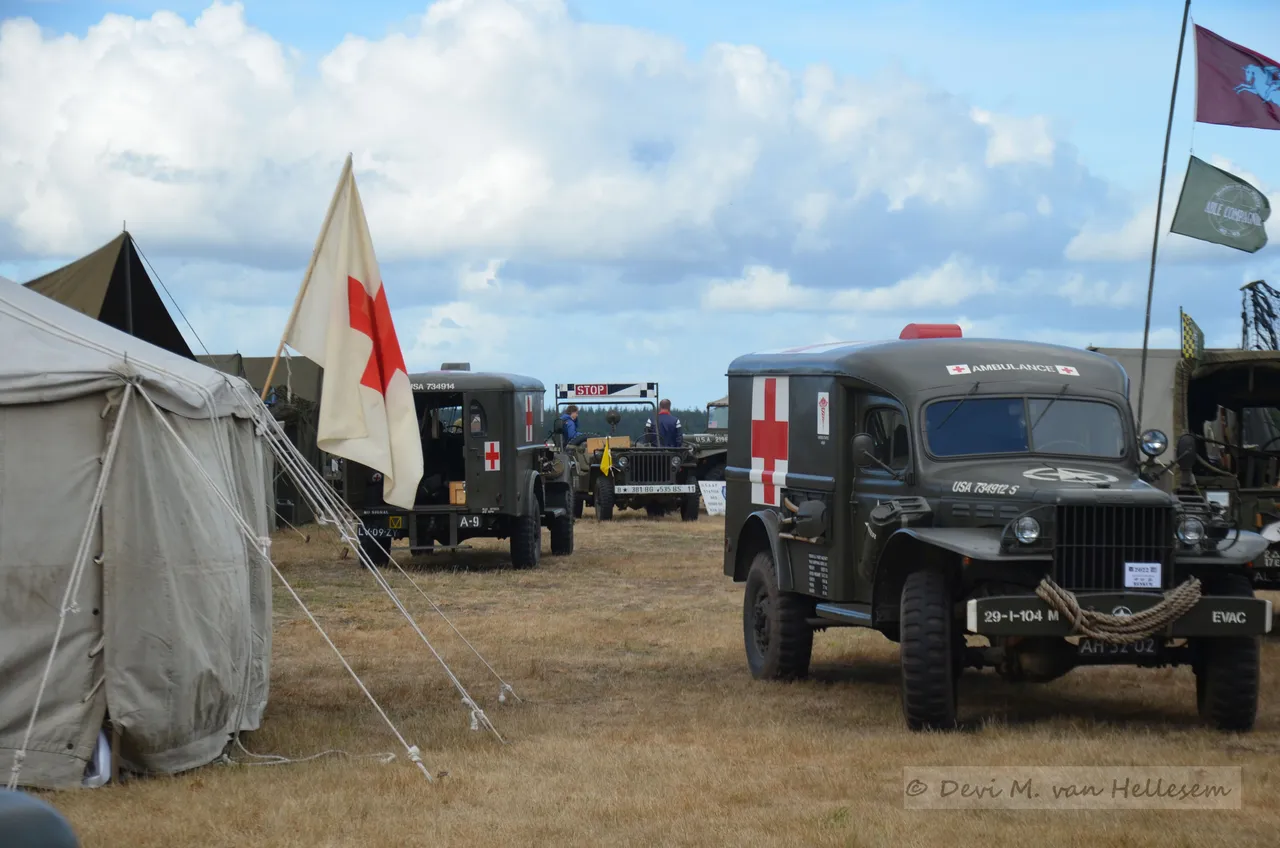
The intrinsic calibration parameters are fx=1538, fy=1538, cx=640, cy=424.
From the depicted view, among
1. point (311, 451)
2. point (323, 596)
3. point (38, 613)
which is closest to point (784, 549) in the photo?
point (38, 613)

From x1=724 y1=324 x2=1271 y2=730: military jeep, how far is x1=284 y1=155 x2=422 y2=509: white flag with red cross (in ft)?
8.60

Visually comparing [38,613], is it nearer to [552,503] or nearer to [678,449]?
[552,503]

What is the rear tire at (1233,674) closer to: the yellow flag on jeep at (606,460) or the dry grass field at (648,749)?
the dry grass field at (648,749)

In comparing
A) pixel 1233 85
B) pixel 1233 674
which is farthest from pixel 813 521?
pixel 1233 85

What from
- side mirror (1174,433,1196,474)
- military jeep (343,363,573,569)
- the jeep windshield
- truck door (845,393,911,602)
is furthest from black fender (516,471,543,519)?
side mirror (1174,433,1196,474)

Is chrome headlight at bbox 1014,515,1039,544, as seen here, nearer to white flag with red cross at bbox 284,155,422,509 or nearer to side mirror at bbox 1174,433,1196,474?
side mirror at bbox 1174,433,1196,474

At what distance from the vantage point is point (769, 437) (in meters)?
10.7

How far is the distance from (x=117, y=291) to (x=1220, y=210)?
11175 mm

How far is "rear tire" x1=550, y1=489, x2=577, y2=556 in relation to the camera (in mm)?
20250

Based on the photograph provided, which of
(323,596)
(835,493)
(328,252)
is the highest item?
(328,252)

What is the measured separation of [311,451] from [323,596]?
31.0 feet

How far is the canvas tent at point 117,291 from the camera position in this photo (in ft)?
42.6

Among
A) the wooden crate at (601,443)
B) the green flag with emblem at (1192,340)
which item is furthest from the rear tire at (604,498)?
the green flag with emblem at (1192,340)

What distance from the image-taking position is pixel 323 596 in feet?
52.1
